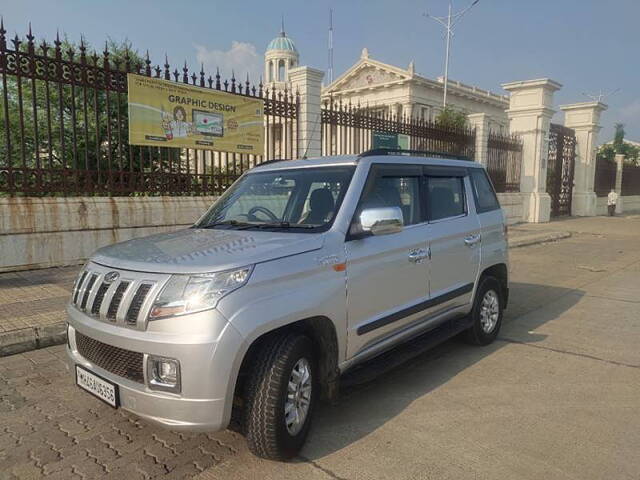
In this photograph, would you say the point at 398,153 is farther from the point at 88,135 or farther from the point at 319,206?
the point at 88,135

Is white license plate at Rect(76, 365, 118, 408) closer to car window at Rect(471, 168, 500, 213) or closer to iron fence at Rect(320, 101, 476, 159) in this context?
car window at Rect(471, 168, 500, 213)

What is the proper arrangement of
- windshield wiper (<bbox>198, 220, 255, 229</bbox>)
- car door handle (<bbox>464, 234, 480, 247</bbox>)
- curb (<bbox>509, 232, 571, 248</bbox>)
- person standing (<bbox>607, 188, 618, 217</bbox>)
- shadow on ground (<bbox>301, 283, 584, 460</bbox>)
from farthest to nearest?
person standing (<bbox>607, 188, 618, 217</bbox>) < curb (<bbox>509, 232, 571, 248</bbox>) < car door handle (<bbox>464, 234, 480, 247</bbox>) < windshield wiper (<bbox>198, 220, 255, 229</bbox>) < shadow on ground (<bbox>301, 283, 584, 460</bbox>)

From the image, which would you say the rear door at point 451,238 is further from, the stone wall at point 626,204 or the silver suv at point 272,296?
the stone wall at point 626,204

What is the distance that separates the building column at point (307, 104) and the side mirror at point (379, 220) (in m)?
7.99

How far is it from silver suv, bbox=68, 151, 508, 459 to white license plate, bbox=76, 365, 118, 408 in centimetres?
1

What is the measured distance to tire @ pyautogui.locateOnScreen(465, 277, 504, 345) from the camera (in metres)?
4.77

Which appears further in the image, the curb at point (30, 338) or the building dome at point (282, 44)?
the building dome at point (282, 44)

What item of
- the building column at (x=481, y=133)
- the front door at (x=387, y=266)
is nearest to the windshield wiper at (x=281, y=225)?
the front door at (x=387, y=266)

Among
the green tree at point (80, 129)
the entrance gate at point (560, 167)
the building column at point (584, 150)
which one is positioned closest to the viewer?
the green tree at point (80, 129)

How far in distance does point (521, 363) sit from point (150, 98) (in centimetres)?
749

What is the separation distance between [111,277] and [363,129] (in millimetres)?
10502

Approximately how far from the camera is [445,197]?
446cm

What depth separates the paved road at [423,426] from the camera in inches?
110

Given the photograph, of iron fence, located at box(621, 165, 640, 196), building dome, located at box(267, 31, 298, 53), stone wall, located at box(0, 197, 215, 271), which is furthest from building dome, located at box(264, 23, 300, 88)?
stone wall, located at box(0, 197, 215, 271)
